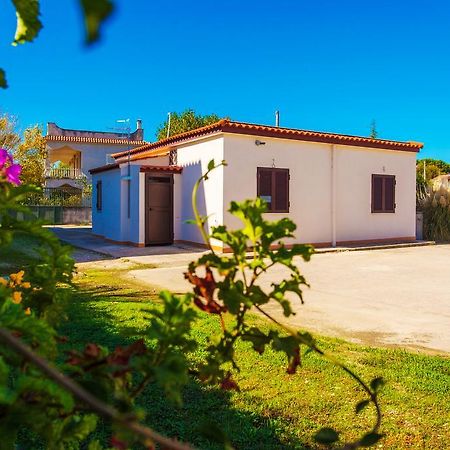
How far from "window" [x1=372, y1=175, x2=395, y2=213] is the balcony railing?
2806 cm

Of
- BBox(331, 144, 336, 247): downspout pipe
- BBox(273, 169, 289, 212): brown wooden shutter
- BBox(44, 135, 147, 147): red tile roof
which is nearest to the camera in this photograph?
BBox(273, 169, 289, 212): brown wooden shutter

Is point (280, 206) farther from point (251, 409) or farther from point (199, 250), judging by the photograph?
point (251, 409)

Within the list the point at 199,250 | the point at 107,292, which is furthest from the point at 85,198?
the point at 107,292

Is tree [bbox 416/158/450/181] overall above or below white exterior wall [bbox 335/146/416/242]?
above

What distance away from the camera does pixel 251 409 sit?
122 inches

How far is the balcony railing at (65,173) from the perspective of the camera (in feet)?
124

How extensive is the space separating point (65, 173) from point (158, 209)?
26.4m

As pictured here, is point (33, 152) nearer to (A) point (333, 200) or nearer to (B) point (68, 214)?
(B) point (68, 214)

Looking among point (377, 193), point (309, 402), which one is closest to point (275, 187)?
point (377, 193)

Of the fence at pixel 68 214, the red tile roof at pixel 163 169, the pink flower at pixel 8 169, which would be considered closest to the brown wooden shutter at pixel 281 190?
the red tile roof at pixel 163 169

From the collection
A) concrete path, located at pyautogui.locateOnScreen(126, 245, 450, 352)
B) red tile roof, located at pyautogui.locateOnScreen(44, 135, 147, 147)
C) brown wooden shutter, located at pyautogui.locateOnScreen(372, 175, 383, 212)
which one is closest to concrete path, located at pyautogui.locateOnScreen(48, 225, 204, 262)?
concrete path, located at pyautogui.locateOnScreen(126, 245, 450, 352)

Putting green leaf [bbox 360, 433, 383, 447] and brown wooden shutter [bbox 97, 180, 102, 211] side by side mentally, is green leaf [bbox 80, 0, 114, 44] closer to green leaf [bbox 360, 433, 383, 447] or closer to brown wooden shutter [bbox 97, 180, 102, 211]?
green leaf [bbox 360, 433, 383, 447]

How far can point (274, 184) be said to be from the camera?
47.1 feet

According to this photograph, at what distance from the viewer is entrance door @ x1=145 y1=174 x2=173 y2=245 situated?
1470cm
